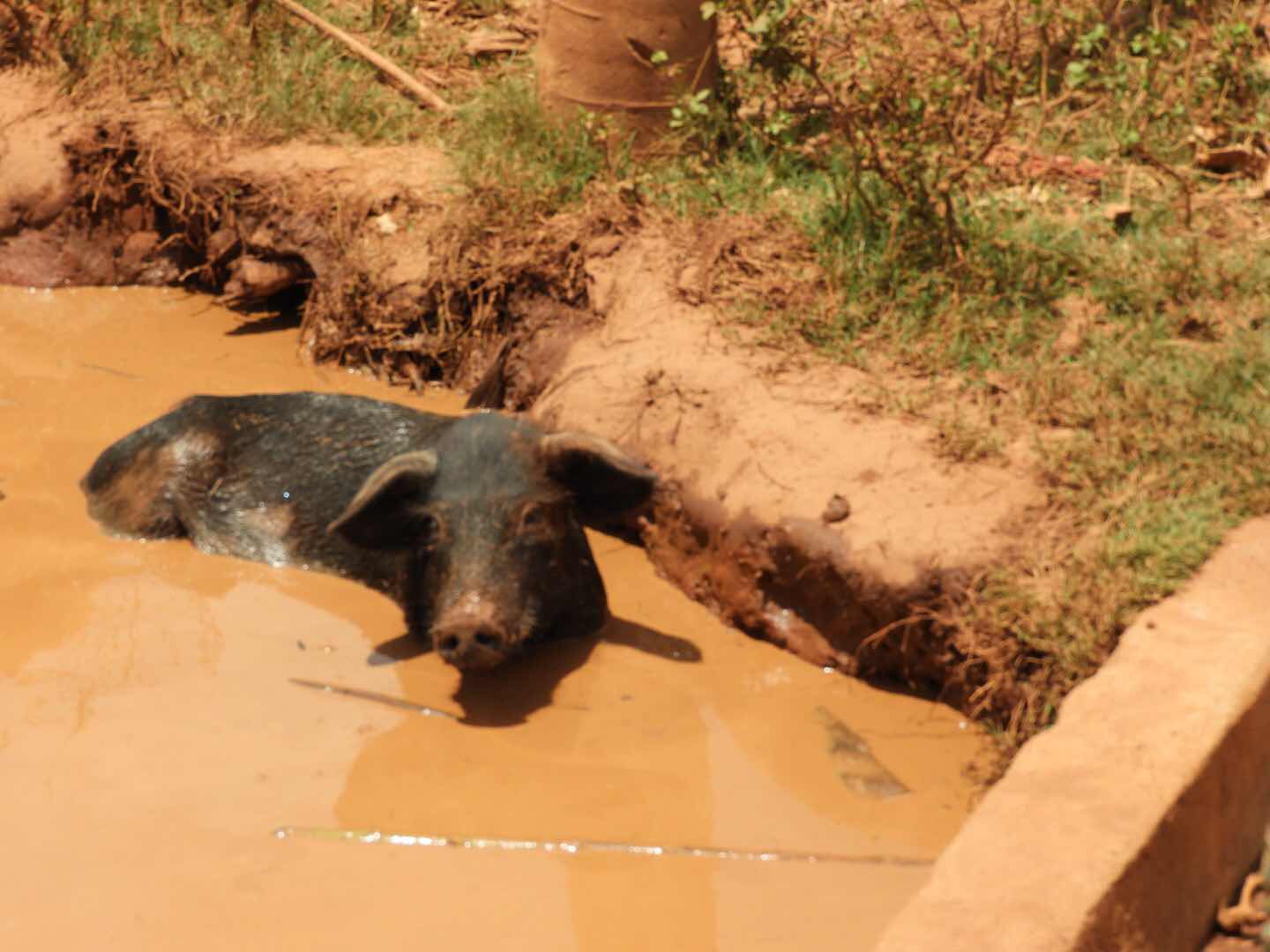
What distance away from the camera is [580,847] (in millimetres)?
4254

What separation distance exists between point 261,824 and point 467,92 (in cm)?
527

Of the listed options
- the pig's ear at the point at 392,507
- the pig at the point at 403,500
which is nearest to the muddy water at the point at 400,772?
the pig at the point at 403,500

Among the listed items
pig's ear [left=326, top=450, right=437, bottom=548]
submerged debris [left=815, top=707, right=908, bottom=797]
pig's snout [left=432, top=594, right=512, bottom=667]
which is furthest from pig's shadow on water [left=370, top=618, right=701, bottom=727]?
submerged debris [left=815, top=707, right=908, bottom=797]

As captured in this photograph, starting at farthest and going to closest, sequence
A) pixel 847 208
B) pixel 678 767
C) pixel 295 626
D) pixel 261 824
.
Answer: pixel 847 208, pixel 295 626, pixel 678 767, pixel 261 824

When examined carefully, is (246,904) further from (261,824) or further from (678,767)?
(678,767)

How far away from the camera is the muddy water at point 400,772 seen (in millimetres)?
3951

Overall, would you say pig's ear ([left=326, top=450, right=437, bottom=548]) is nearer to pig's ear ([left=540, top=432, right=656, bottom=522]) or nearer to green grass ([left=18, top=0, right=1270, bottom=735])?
pig's ear ([left=540, top=432, right=656, bottom=522])

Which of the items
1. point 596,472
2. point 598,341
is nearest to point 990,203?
point 598,341

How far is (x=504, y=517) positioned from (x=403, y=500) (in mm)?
365

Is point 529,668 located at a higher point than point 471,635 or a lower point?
lower

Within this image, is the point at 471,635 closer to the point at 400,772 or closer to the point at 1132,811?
the point at 400,772

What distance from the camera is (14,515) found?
19.9 ft

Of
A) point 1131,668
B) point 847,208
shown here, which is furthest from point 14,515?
point 1131,668

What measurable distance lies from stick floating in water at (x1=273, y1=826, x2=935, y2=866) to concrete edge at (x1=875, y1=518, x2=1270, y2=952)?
636mm
